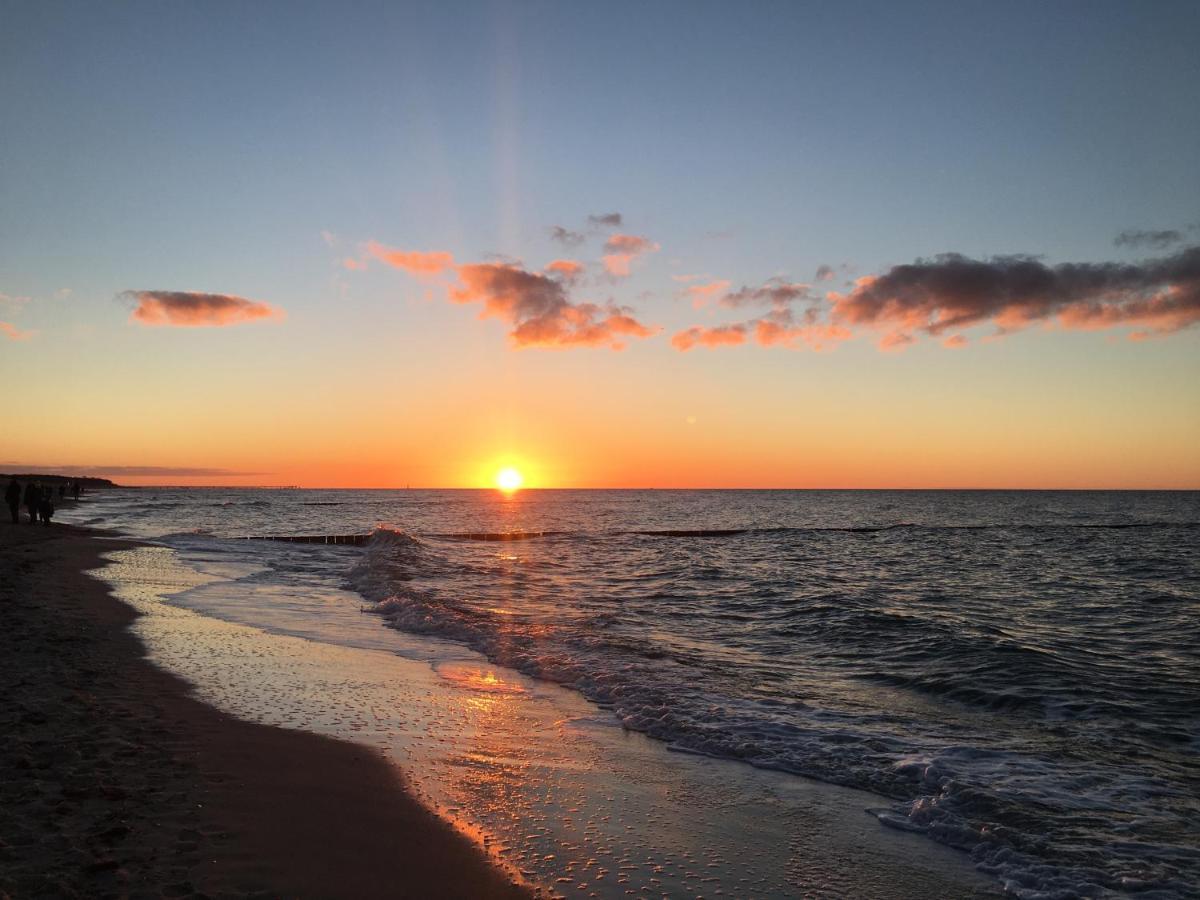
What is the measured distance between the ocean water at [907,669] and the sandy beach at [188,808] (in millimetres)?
3943

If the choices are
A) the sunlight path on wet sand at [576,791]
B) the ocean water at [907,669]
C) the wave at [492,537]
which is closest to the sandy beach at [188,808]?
the sunlight path on wet sand at [576,791]

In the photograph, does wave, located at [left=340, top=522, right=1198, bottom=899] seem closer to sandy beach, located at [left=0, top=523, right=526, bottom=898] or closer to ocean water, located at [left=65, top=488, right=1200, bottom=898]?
ocean water, located at [left=65, top=488, right=1200, bottom=898]

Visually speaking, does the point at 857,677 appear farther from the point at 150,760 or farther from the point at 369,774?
the point at 150,760

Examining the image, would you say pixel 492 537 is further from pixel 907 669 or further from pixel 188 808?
pixel 188 808

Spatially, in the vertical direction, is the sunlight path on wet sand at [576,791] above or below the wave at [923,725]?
above

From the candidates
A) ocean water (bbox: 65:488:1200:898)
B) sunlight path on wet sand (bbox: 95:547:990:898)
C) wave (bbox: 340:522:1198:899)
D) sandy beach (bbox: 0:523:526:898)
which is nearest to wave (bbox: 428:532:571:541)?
ocean water (bbox: 65:488:1200:898)

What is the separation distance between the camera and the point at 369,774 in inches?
283

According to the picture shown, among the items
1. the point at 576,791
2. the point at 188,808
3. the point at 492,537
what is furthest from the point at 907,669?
the point at 492,537

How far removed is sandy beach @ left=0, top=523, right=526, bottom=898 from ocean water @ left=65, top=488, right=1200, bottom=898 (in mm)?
3943

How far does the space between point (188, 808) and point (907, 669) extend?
12068mm

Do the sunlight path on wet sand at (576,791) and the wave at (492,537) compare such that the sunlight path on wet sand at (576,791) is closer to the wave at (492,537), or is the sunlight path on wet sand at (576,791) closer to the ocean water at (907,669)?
the ocean water at (907,669)

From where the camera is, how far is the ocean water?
698cm

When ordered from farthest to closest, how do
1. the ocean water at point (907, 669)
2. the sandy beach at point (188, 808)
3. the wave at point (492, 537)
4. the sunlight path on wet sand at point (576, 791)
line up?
the wave at point (492, 537)
the ocean water at point (907, 669)
the sunlight path on wet sand at point (576, 791)
the sandy beach at point (188, 808)

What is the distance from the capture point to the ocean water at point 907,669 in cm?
698
